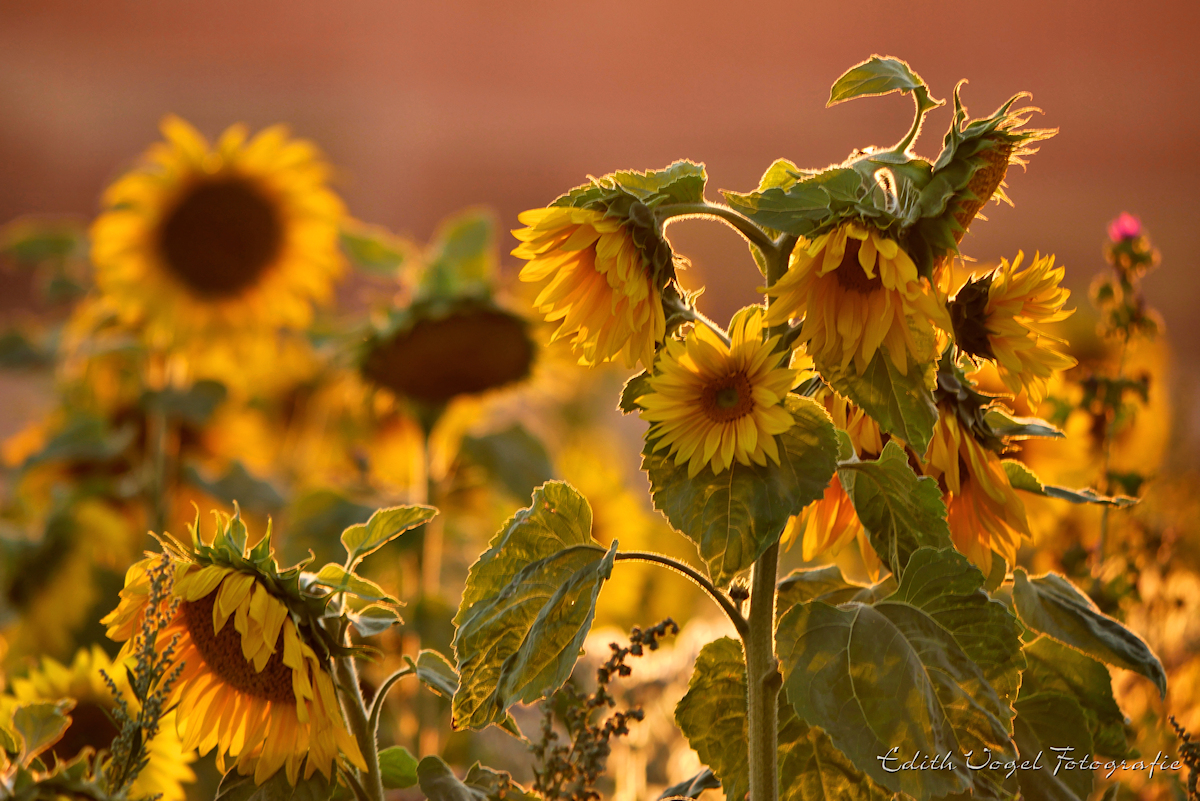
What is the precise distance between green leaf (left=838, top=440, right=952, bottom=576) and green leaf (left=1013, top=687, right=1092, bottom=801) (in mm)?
126

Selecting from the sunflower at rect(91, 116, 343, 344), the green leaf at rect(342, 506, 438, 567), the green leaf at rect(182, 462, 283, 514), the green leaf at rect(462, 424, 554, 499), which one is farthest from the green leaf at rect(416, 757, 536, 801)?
the sunflower at rect(91, 116, 343, 344)

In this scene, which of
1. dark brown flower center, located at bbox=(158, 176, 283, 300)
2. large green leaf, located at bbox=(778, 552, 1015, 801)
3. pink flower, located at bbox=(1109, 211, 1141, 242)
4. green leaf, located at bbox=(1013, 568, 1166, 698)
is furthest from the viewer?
dark brown flower center, located at bbox=(158, 176, 283, 300)

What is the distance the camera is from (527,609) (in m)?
0.54

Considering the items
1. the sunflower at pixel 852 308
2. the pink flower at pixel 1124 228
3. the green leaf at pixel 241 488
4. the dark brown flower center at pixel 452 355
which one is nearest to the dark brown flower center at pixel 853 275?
the sunflower at pixel 852 308

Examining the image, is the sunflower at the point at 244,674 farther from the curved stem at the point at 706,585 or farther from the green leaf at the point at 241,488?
the green leaf at the point at 241,488

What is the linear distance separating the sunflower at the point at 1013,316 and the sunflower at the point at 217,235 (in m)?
1.11

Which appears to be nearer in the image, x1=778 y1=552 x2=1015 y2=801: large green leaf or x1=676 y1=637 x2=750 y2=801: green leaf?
x1=778 y1=552 x2=1015 y2=801: large green leaf

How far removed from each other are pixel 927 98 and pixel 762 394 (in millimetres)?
Result: 162

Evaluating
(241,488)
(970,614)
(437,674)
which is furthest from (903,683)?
(241,488)

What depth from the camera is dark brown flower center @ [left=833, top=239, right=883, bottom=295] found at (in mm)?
A: 510

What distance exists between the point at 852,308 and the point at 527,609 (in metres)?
0.21

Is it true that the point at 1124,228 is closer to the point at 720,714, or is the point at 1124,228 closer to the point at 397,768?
the point at 720,714

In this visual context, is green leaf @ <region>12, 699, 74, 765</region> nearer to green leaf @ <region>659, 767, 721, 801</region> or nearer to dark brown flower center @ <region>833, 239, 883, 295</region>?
green leaf @ <region>659, 767, 721, 801</region>

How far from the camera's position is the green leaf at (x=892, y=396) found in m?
0.49
